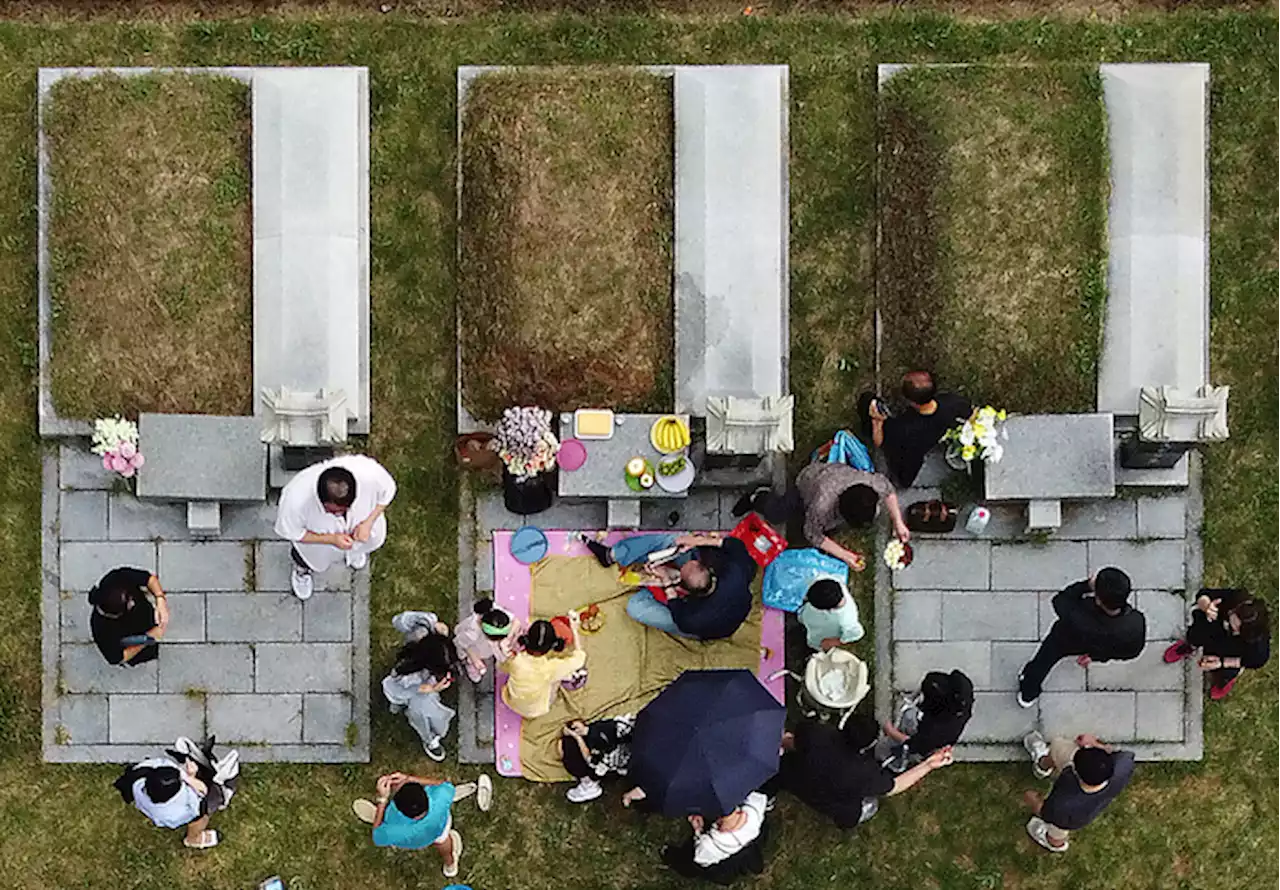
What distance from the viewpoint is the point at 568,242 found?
10.8 meters

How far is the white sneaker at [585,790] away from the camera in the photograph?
35.6ft

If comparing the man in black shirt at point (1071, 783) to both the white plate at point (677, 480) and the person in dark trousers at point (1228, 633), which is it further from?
the white plate at point (677, 480)

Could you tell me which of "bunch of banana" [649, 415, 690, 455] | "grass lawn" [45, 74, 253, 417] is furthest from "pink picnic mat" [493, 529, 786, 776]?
"grass lawn" [45, 74, 253, 417]

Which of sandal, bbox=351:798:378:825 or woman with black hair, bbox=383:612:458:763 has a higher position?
woman with black hair, bbox=383:612:458:763

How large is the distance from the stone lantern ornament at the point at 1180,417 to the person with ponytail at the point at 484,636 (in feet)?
18.1

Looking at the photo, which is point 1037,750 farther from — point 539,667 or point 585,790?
point 539,667

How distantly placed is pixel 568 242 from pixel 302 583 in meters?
3.77

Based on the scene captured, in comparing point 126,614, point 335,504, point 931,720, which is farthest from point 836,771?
point 126,614

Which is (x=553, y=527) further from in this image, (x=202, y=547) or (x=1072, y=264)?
(x=1072, y=264)

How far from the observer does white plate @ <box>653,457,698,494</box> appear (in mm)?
10758

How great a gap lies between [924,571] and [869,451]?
119 cm

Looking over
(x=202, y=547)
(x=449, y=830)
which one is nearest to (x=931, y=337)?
(x=449, y=830)

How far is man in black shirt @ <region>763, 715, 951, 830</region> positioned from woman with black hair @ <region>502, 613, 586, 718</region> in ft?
6.30

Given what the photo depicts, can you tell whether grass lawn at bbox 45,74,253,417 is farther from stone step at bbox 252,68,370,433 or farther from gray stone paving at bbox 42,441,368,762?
gray stone paving at bbox 42,441,368,762
